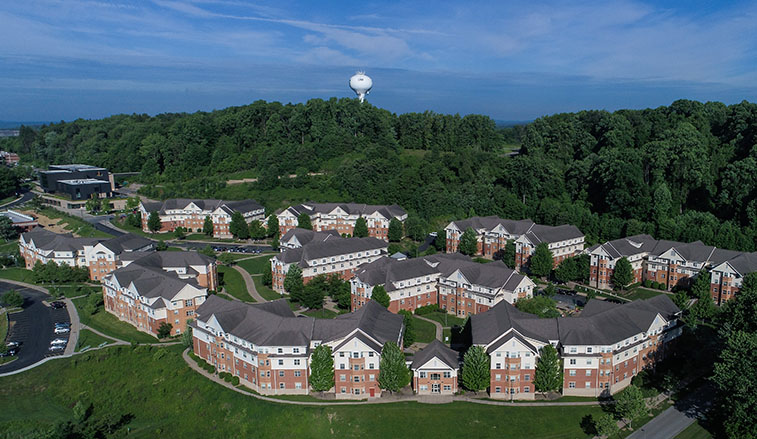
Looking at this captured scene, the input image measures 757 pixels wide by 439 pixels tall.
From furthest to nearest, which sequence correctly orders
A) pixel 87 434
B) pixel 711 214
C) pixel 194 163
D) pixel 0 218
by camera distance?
1. pixel 194 163
2. pixel 0 218
3. pixel 711 214
4. pixel 87 434

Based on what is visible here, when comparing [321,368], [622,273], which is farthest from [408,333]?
[622,273]

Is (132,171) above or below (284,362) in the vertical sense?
above

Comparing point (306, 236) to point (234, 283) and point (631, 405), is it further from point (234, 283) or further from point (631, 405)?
point (631, 405)

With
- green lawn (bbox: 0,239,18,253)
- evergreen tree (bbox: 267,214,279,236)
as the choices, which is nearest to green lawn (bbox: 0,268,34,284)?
green lawn (bbox: 0,239,18,253)

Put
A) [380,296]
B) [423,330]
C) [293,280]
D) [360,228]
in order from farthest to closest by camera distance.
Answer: [360,228] < [293,280] < [380,296] < [423,330]

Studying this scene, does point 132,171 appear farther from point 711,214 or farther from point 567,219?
point 711,214

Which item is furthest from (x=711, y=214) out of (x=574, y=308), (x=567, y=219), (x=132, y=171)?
(x=132, y=171)
